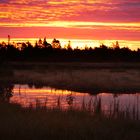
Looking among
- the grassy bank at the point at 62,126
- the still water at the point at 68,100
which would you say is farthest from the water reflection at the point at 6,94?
the grassy bank at the point at 62,126

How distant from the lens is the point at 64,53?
113 m

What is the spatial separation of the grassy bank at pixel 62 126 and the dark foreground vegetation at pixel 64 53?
81.8 meters

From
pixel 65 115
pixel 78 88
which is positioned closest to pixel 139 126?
pixel 65 115

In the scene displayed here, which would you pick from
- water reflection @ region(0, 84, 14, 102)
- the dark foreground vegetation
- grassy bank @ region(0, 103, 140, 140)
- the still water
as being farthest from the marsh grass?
the dark foreground vegetation

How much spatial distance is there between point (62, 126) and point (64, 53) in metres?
100

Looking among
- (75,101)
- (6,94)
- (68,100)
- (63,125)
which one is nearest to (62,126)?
(63,125)

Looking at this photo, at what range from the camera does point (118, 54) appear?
113m

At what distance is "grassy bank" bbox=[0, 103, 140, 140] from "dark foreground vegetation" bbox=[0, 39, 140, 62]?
81.8 m

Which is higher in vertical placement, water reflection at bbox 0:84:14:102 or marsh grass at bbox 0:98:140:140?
water reflection at bbox 0:84:14:102

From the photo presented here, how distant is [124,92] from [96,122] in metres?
20.2

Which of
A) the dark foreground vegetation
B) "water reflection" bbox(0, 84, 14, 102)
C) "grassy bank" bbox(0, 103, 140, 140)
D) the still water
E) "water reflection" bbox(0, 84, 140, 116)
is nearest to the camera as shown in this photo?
"grassy bank" bbox(0, 103, 140, 140)

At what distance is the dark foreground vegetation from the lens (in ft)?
338

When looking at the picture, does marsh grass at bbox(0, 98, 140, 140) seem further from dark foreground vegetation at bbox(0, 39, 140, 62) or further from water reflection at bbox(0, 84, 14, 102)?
dark foreground vegetation at bbox(0, 39, 140, 62)

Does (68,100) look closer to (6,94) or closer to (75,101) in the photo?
(75,101)
